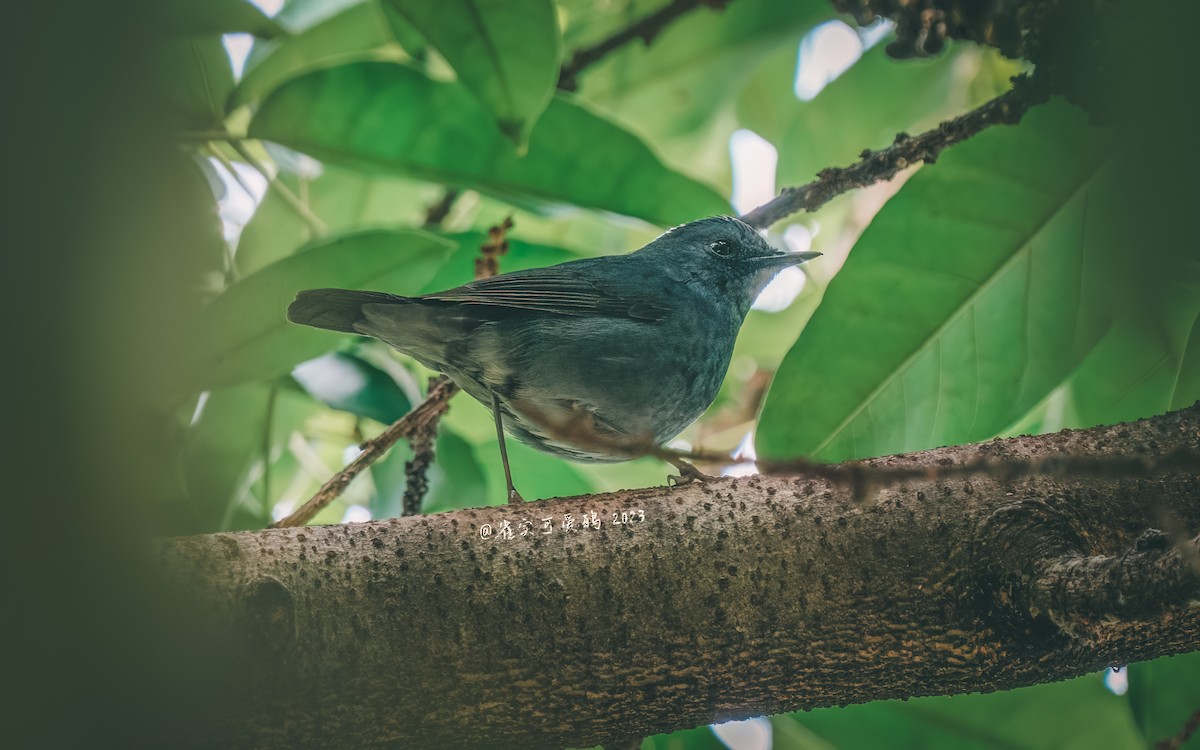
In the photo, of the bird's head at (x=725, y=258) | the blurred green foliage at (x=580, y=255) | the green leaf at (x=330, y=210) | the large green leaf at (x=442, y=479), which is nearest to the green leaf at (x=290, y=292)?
the blurred green foliage at (x=580, y=255)

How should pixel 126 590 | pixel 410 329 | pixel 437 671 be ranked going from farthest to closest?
1. pixel 410 329
2. pixel 437 671
3. pixel 126 590

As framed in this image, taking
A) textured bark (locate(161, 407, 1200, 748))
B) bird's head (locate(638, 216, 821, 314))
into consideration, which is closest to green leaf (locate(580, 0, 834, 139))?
bird's head (locate(638, 216, 821, 314))

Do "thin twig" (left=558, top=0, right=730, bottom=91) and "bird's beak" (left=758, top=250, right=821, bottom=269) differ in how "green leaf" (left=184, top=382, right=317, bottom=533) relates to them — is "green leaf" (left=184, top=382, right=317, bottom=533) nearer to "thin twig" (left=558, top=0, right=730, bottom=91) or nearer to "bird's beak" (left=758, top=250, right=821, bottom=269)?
"thin twig" (left=558, top=0, right=730, bottom=91)

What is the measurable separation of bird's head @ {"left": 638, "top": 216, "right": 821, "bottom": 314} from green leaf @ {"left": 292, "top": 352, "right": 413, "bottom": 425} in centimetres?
117

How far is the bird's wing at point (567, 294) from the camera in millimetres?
3092

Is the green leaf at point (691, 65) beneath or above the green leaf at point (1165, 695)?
above

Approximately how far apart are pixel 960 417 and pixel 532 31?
1701mm

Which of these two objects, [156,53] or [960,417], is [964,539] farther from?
[156,53]

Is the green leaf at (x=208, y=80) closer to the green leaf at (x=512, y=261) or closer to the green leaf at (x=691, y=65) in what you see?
the green leaf at (x=512, y=261)

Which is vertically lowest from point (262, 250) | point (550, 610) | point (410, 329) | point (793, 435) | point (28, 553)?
point (28, 553)

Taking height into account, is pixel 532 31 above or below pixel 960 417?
above

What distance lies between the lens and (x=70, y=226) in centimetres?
53

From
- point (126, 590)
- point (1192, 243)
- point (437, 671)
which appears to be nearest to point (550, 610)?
point (437, 671)

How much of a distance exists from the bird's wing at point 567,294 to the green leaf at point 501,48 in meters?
0.56
